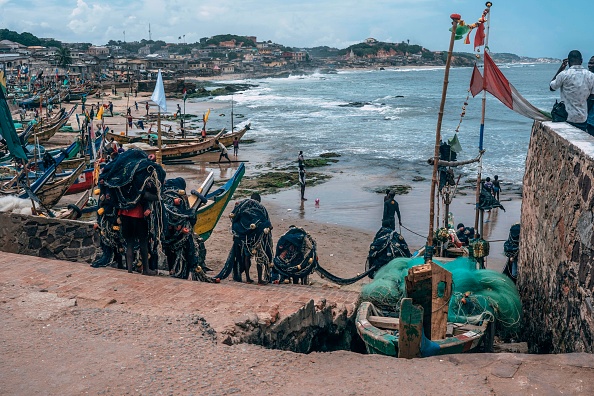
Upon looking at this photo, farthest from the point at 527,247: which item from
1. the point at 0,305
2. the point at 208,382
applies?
the point at 0,305

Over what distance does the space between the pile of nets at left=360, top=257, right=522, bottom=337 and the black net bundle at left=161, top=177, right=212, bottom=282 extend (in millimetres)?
2543

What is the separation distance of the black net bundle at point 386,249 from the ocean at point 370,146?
6.07 meters

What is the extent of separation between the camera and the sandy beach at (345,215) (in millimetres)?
15312

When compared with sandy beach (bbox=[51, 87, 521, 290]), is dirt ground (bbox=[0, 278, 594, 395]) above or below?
above

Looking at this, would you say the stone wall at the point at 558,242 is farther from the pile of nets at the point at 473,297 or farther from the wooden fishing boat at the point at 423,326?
the wooden fishing boat at the point at 423,326

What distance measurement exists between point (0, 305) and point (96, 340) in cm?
142

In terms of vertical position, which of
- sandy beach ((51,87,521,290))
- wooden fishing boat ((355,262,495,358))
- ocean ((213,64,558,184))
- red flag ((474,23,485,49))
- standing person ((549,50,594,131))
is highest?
red flag ((474,23,485,49))

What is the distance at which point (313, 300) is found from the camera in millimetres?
6844

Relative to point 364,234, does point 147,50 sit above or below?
above

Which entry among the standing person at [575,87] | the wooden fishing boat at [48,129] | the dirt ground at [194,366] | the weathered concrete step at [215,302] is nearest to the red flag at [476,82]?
the standing person at [575,87]

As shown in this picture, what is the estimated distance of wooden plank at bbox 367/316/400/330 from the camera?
7147 mm

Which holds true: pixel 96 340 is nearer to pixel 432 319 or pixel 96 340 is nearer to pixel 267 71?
pixel 432 319

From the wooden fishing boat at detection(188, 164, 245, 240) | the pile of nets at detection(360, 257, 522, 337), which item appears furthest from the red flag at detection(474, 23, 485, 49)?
the wooden fishing boat at detection(188, 164, 245, 240)

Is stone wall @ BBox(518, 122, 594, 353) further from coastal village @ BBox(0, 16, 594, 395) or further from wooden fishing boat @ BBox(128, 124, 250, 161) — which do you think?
wooden fishing boat @ BBox(128, 124, 250, 161)
